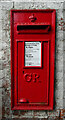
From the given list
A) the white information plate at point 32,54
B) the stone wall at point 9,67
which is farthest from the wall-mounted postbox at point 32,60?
the stone wall at point 9,67

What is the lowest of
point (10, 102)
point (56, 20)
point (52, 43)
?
point (10, 102)

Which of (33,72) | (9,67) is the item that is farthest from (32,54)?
(9,67)

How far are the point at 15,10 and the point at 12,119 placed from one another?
2.07m

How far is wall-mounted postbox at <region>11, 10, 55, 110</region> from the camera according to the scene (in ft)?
6.43

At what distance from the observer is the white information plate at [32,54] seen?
1.99 metres

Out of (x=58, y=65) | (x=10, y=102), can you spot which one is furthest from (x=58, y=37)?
(x=10, y=102)

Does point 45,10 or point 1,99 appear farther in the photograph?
point 1,99

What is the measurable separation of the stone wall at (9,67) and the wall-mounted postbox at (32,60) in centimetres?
12

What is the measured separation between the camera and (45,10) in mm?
1943

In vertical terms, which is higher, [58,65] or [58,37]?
[58,37]

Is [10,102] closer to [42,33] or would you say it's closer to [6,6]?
[42,33]

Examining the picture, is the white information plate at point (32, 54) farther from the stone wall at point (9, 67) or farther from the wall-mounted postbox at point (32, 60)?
the stone wall at point (9, 67)

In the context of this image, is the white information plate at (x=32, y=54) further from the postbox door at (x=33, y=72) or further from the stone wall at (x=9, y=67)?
the stone wall at (x=9, y=67)

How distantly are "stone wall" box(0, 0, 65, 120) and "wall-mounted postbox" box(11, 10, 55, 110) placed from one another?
0.39 ft
